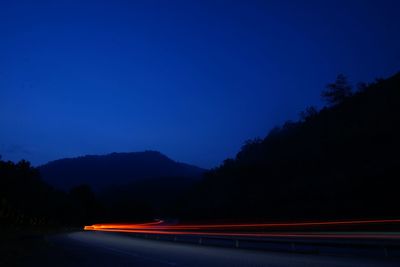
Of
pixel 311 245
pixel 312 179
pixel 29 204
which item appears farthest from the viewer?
pixel 29 204

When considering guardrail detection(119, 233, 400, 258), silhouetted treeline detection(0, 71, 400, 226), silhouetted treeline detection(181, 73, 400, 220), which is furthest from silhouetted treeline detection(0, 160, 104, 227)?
guardrail detection(119, 233, 400, 258)

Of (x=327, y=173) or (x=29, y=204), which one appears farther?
(x=29, y=204)

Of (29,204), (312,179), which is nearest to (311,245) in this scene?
(312,179)

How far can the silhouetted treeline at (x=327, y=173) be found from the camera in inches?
1955

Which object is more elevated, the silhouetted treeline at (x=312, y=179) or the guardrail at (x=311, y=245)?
the silhouetted treeline at (x=312, y=179)

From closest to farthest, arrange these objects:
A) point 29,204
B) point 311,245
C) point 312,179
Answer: point 311,245, point 312,179, point 29,204

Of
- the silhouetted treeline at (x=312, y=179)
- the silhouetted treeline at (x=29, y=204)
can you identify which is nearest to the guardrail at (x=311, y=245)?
the silhouetted treeline at (x=312, y=179)

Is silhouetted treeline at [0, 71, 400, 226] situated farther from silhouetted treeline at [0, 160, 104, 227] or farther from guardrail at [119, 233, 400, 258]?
guardrail at [119, 233, 400, 258]

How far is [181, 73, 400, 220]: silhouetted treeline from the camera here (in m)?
49.7

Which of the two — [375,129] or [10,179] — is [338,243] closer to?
[375,129]

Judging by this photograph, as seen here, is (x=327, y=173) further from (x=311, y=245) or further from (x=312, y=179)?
(x=311, y=245)

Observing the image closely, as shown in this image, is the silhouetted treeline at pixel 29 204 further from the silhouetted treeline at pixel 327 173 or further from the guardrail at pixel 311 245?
the guardrail at pixel 311 245

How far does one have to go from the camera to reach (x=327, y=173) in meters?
70.1

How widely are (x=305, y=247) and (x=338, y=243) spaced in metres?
4.59
